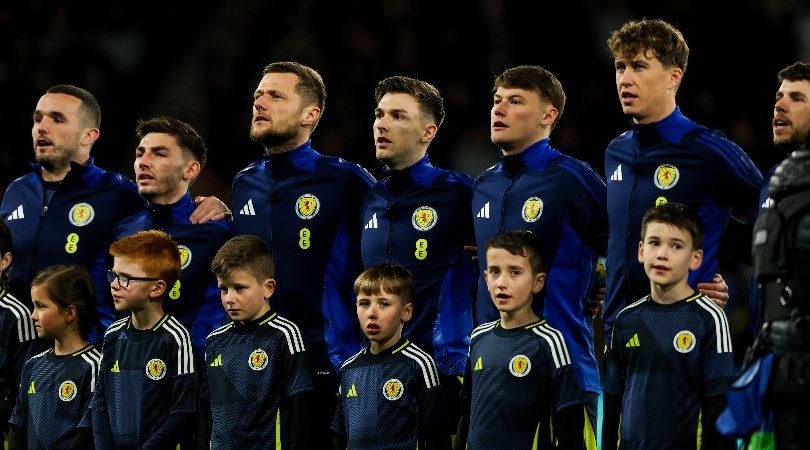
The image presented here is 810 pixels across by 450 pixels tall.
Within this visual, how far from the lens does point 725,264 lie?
1061 centimetres

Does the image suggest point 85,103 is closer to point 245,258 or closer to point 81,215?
point 81,215

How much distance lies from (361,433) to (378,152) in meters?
1.43

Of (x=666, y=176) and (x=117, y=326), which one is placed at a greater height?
(x=666, y=176)

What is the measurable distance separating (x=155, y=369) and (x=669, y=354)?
254 cm

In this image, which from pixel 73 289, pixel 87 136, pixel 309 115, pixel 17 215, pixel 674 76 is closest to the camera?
pixel 674 76

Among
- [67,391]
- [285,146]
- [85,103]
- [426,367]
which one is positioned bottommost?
[67,391]

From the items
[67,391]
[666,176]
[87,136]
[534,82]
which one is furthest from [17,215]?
[666,176]

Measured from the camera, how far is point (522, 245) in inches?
243

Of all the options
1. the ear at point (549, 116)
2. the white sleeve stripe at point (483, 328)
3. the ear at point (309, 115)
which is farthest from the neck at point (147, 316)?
the ear at point (549, 116)

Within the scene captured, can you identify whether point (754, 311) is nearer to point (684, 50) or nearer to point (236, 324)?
point (684, 50)

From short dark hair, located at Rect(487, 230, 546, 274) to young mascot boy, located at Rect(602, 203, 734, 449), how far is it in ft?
1.55

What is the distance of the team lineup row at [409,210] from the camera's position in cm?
625

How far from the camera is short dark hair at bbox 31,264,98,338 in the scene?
7043mm

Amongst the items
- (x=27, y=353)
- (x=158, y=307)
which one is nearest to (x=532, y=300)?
(x=158, y=307)
